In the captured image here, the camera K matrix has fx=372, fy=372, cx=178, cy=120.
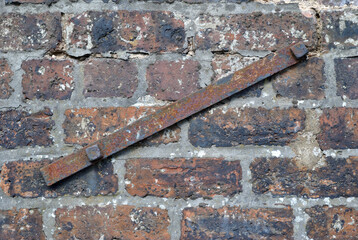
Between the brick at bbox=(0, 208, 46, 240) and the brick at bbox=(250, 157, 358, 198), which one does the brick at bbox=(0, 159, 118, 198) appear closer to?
the brick at bbox=(0, 208, 46, 240)

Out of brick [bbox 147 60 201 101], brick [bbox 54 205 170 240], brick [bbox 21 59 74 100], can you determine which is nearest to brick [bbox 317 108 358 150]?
brick [bbox 147 60 201 101]

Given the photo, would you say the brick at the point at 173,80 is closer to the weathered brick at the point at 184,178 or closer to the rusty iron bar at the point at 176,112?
the rusty iron bar at the point at 176,112

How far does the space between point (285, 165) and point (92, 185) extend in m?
0.45

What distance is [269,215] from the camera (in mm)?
864

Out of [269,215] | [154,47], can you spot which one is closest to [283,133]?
[269,215]

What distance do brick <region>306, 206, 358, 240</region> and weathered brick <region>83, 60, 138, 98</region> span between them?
0.51 meters

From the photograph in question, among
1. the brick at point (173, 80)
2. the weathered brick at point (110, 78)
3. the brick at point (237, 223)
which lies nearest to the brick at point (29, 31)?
the weathered brick at point (110, 78)

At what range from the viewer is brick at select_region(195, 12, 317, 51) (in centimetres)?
88

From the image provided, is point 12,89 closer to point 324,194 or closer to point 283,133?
point 283,133

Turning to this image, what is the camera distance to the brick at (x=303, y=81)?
877 millimetres

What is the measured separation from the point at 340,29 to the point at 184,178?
51cm

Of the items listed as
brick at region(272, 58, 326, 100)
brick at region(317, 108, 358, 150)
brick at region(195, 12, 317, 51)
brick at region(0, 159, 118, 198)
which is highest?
brick at region(195, 12, 317, 51)

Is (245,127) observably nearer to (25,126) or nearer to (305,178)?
(305,178)

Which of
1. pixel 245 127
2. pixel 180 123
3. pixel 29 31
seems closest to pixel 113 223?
pixel 180 123
